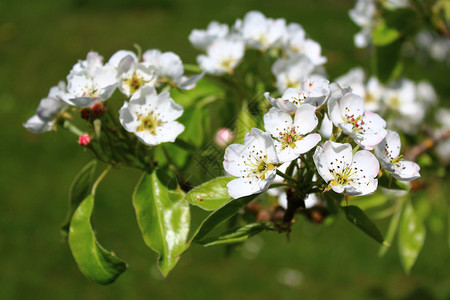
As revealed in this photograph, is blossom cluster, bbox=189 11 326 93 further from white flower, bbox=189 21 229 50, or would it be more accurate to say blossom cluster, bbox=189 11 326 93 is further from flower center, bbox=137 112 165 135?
flower center, bbox=137 112 165 135

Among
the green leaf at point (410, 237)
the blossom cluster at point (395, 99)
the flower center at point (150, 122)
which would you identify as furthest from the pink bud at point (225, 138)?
the blossom cluster at point (395, 99)

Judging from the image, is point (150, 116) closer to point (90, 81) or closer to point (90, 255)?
point (90, 81)

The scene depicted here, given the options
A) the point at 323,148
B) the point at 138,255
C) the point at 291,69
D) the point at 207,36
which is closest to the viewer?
the point at 323,148

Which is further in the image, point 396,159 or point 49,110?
point 49,110

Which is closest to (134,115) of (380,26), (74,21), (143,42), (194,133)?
(194,133)

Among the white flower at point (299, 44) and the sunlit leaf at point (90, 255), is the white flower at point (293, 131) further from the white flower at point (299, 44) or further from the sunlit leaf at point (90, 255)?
the white flower at point (299, 44)

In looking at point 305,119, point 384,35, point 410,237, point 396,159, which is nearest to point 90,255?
point 305,119
